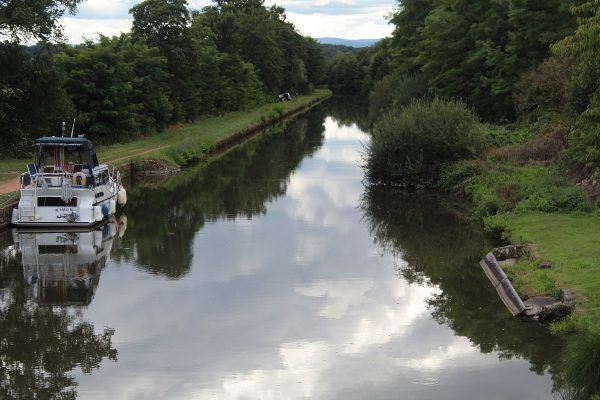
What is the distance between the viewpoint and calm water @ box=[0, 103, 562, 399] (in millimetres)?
13148

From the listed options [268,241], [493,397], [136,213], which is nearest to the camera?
[493,397]

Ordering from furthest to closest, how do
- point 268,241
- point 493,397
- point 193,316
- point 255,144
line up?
point 255,144 < point 268,241 < point 193,316 < point 493,397

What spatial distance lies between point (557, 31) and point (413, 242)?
1954 cm

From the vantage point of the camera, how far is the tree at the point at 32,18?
2839cm

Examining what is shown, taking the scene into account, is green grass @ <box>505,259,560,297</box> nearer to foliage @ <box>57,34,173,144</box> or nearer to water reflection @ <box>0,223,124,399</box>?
water reflection @ <box>0,223,124,399</box>

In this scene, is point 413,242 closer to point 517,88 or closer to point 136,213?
point 136,213

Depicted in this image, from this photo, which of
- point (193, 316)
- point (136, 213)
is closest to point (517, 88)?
point (136, 213)

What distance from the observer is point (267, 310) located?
17031mm

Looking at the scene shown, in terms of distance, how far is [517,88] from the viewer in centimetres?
3994

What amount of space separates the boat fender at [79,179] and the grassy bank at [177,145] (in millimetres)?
5892

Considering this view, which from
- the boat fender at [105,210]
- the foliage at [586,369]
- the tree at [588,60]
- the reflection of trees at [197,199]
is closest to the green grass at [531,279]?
the tree at [588,60]

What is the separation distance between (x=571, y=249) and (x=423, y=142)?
47.5 feet

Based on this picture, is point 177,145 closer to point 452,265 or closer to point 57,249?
point 57,249

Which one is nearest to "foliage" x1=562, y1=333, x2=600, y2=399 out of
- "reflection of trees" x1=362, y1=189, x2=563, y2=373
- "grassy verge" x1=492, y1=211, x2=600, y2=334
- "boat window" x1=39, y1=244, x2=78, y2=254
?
"grassy verge" x1=492, y1=211, x2=600, y2=334
